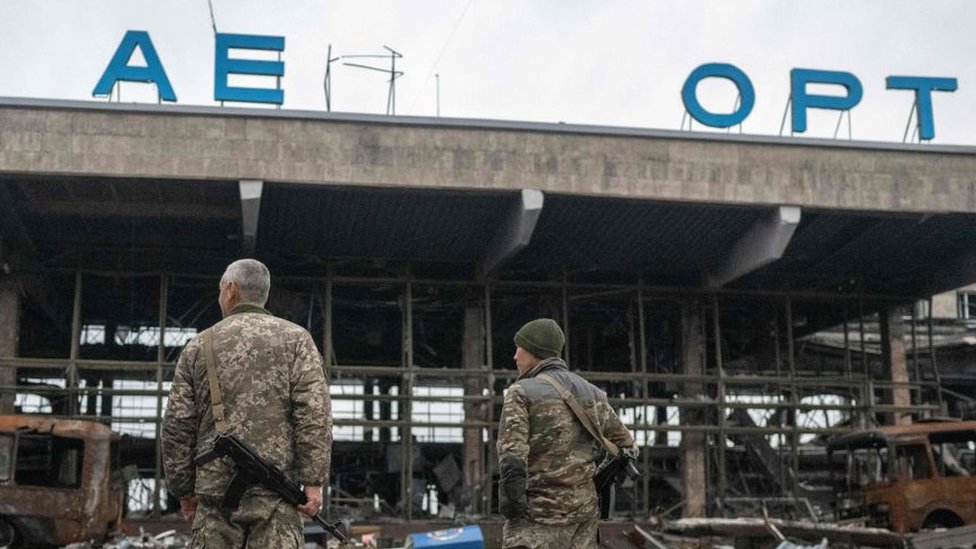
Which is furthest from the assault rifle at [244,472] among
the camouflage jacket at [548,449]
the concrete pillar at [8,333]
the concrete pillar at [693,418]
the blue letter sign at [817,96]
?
the concrete pillar at [693,418]

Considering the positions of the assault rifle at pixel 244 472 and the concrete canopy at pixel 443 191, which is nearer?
the assault rifle at pixel 244 472

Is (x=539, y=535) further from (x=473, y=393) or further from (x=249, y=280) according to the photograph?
(x=473, y=393)

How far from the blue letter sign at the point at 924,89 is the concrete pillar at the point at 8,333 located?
56.9ft

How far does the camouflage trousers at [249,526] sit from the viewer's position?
5.41 metres

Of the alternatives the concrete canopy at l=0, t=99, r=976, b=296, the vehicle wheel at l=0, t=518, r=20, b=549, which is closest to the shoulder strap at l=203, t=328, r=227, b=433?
the vehicle wheel at l=0, t=518, r=20, b=549

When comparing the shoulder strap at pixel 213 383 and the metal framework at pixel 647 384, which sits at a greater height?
the metal framework at pixel 647 384

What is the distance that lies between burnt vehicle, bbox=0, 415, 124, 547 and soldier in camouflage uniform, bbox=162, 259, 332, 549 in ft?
43.7

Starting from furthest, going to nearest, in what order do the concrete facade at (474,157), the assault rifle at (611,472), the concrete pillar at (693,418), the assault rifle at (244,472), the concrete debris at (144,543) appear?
the concrete pillar at (693,418)
the concrete facade at (474,157)
the concrete debris at (144,543)
the assault rifle at (611,472)
the assault rifle at (244,472)

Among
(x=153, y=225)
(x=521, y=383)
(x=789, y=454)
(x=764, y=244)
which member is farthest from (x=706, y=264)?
(x=521, y=383)

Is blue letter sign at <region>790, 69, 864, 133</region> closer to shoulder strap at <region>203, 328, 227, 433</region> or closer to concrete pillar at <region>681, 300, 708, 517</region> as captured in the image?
concrete pillar at <region>681, 300, 708, 517</region>

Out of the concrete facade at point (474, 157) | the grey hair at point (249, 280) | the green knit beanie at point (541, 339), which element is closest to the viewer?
the grey hair at point (249, 280)

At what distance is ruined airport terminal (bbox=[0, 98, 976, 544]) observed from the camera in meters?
20.7

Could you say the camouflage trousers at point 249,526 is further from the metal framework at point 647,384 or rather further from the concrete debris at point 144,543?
the metal framework at point 647,384

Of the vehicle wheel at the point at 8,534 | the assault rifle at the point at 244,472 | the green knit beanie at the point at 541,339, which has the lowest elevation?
the vehicle wheel at the point at 8,534
